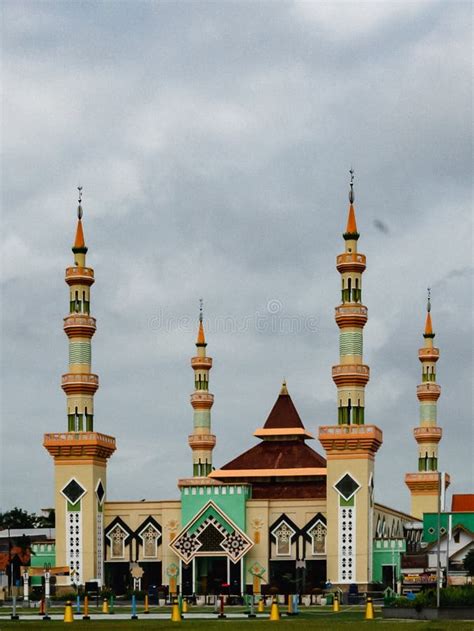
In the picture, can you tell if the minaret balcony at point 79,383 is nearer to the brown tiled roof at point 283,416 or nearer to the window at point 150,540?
the window at point 150,540

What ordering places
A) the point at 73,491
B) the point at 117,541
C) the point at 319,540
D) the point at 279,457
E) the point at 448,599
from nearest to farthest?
the point at 448,599
the point at 319,540
the point at 73,491
the point at 117,541
the point at 279,457

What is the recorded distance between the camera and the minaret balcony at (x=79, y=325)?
98188mm

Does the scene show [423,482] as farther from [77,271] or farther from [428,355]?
[77,271]

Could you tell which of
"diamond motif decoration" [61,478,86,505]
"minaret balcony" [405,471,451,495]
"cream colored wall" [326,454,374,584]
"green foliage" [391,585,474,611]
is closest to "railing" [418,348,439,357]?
"minaret balcony" [405,471,451,495]

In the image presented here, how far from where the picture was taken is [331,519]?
94125mm

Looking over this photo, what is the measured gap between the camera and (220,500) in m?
96.0

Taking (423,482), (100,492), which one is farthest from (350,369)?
(423,482)

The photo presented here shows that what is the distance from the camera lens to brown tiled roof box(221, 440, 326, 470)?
102m

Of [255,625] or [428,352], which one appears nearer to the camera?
[255,625]

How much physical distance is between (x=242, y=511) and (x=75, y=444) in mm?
11017

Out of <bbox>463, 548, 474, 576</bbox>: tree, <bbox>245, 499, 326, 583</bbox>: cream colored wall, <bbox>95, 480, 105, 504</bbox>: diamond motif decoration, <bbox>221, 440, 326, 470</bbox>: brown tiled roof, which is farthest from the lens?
<bbox>221, 440, 326, 470</bbox>: brown tiled roof

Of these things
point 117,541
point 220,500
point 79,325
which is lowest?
point 117,541

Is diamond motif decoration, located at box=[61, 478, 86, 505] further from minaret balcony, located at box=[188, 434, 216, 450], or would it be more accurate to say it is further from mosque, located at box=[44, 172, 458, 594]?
minaret balcony, located at box=[188, 434, 216, 450]

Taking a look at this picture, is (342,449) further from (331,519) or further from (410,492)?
(410,492)
